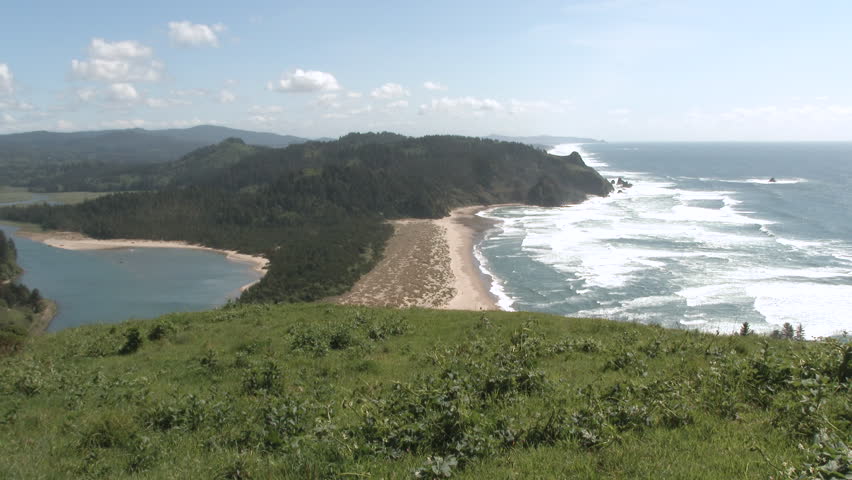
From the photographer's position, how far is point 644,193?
120m

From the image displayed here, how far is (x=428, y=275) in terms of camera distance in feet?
182

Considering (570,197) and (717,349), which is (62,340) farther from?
(570,197)

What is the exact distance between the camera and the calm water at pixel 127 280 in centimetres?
5412

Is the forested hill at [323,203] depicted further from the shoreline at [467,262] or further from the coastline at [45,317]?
the coastline at [45,317]

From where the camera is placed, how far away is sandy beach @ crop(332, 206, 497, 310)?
45.8 metres

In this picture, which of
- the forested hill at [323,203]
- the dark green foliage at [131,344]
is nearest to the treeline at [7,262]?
the forested hill at [323,203]

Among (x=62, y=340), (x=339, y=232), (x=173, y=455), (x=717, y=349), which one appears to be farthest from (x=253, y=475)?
(x=339, y=232)

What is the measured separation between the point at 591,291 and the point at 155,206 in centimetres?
10570

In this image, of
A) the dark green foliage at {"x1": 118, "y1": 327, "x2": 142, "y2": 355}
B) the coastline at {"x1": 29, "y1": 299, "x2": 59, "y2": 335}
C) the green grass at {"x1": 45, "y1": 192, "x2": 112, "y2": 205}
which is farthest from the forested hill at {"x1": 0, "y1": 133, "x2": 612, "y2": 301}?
the dark green foliage at {"x1": 118, "y1": 327, "x2": 142, "y2": 355}

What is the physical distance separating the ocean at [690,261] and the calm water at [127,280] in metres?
36.8

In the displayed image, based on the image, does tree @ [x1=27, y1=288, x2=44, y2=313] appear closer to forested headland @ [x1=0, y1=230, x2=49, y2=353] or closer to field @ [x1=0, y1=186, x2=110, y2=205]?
forested headland @ [x1=0, y1=230, x2=49, y2=353]

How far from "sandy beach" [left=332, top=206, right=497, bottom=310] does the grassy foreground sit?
987 inches

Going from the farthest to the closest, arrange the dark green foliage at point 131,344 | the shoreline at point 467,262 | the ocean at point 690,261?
the shoreline at point 467,262
the ocean at point 690,261
the dark green foliage at point 131,344

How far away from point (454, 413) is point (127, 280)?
74.7 meters
